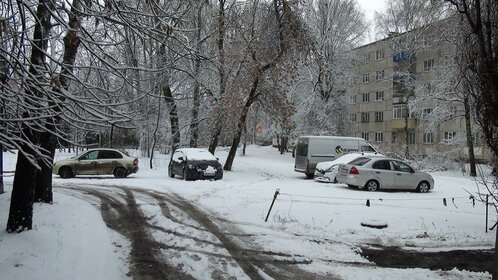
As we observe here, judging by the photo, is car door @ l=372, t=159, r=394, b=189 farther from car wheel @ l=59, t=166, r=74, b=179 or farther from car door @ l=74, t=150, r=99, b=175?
car wheel @ l=59, t=166, r=74, b=179

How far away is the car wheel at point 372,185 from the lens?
A: 18.8 metres

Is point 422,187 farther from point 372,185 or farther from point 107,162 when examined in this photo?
point 107,162

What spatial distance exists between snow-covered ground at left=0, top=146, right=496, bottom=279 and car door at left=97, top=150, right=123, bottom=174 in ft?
21.7

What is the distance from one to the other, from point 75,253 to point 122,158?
610 inches

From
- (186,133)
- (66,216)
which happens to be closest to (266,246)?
(66,216)

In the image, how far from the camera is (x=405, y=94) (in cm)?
4912

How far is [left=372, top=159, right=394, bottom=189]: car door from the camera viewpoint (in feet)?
61.9

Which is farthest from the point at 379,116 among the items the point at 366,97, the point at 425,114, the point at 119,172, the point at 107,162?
the point at 107,162

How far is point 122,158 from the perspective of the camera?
74.8 feet

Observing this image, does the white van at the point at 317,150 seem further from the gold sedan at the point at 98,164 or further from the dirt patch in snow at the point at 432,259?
the dirt patch in snow at the point at 432,259

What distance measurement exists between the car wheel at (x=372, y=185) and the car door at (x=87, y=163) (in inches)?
511

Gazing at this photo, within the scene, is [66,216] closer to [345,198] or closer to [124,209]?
[124,209]

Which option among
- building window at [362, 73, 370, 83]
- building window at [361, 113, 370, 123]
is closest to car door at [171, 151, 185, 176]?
building window at [361, 113, 370, 123]

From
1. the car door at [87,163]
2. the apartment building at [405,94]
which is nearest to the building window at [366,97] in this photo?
the apartment building at [405,94]
